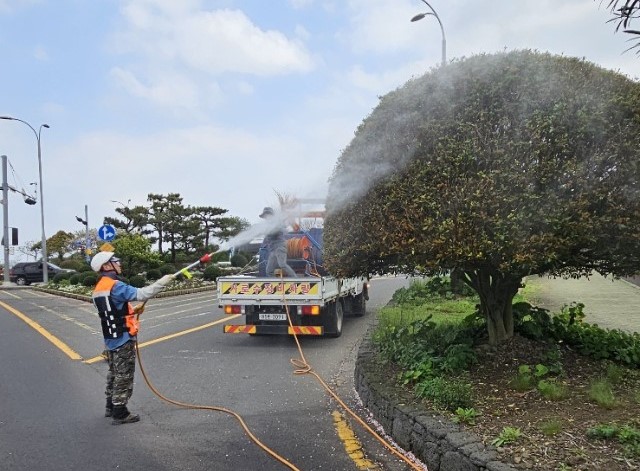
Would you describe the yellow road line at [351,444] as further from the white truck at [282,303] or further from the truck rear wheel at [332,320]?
the truck rear wheel at [332,320]

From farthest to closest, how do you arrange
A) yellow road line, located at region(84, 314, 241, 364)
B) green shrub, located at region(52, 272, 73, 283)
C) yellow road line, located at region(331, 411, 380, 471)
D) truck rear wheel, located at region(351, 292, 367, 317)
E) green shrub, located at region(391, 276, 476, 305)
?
green shrub, located at region(52, 272, 73, 283), truck rear wheel, located at region(351, 292, 367, 317), green shrub, located at region(391, 276, 476, 305), yellow road line, located at region(84, 314, 241, 364), yellow road line, located at region(331, 411, 380, 471)

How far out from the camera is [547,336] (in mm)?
5996

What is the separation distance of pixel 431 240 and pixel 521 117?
3.89ft

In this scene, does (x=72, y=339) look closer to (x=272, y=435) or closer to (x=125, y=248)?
(x=272, y=435)

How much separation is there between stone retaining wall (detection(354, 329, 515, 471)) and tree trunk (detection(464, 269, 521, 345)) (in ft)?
4.12

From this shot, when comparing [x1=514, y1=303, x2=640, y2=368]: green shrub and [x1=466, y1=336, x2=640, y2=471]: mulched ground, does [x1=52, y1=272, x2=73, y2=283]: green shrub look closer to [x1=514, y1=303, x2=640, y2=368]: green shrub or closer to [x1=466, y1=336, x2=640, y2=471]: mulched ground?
[x1=514, y1=303, x2=640, y2=368]: green shrub

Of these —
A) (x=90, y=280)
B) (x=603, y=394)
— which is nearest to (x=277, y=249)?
(x=603, y=394)

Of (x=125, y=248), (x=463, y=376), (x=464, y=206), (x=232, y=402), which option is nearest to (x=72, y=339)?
(x=232, y=402)

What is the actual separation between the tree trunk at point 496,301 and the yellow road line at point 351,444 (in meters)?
1.76

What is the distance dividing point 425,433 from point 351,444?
84 cm

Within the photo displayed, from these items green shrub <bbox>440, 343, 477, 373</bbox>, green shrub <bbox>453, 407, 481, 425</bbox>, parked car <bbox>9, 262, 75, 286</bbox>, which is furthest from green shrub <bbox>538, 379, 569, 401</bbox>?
parked car <bbox>9, 262, 75, 286</bbox>

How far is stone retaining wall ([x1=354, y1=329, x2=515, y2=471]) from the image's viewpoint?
3.58 m

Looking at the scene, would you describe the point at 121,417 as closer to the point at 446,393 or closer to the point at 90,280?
the point at 446,393

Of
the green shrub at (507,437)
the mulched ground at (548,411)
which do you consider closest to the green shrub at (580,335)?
the mulched ground at (548,411)
